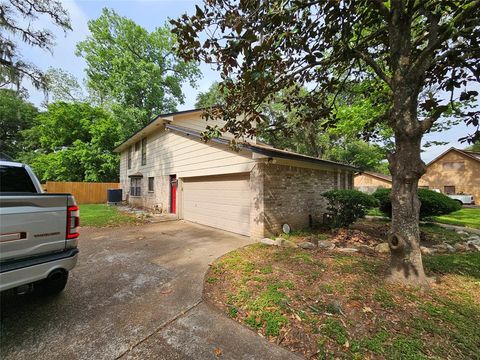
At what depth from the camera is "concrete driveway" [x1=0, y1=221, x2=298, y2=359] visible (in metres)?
2.21

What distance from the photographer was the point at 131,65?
18.1 m

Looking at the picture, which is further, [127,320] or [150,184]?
[150,184]

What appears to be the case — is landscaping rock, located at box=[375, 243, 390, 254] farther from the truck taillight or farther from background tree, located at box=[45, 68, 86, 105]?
background tree, located at box=[45, 68, 86, 105]

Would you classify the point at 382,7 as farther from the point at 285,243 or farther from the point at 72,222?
the point at 72,222

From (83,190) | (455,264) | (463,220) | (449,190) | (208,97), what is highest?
(208,97)

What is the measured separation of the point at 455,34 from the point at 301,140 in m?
20.9

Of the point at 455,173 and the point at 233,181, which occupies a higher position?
the point at 455,173

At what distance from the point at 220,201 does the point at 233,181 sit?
1049 millimetres

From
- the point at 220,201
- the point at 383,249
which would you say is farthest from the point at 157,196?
the point at 383,249

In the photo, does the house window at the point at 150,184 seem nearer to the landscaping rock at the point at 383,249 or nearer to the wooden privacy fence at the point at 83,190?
the wooden privacy fence at the point at 83,190

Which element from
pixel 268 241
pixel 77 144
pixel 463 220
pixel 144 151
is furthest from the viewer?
pixel 77 144

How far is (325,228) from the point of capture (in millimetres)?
8109

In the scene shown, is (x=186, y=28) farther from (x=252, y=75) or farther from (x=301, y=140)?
(x=301, y=140)

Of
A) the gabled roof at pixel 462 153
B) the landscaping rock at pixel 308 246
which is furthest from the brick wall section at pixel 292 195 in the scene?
the gabled roof at pixel 462 153
